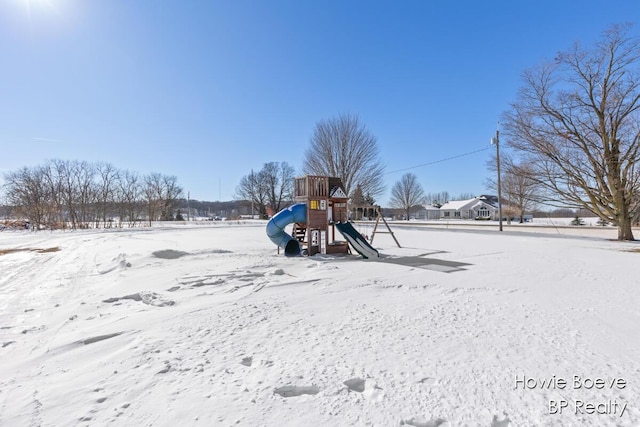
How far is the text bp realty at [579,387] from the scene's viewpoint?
91.3 inches

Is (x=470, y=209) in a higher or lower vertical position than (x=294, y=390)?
higher

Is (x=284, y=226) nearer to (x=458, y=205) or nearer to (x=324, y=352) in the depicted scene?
(x=324, y=352)

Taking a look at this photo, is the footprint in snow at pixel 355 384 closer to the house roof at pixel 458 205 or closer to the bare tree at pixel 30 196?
Result: the bare tree at pixel 30 196

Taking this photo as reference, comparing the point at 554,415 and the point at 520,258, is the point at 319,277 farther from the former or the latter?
the point at 520,258

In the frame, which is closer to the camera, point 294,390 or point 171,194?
point 294,390

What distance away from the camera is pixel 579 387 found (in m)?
2.60


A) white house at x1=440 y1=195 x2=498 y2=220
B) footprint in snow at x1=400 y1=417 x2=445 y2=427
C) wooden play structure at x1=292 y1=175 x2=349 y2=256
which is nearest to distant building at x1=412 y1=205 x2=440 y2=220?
white house at x1=440 y1=195 x2=498 y2=220

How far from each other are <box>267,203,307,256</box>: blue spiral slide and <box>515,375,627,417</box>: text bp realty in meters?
8.40

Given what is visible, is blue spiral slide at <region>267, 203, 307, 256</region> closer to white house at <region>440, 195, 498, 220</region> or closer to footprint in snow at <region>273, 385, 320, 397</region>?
footprint in snow at <region>273, 385, 320, 397</region>

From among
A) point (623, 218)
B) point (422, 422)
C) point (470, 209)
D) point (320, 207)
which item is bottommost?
point (422, 422)

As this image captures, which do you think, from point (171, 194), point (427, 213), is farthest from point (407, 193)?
point (171, 194)

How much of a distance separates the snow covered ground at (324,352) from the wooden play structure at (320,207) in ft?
14.9

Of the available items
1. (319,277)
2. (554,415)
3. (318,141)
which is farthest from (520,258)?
(318,141)

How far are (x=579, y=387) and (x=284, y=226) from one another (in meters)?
9.29
